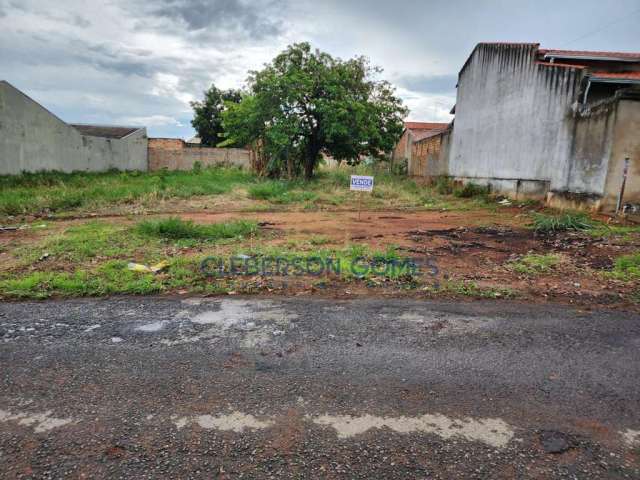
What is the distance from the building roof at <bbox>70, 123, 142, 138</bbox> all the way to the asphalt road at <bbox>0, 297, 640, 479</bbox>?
25.9 m

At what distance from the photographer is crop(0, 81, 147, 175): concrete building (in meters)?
14.4

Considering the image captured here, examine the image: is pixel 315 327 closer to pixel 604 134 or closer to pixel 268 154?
pixel 604 134

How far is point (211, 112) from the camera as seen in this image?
110 ft

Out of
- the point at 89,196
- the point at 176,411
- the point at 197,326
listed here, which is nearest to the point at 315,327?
the point at 197,326

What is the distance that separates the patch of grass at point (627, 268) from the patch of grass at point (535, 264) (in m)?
0.67

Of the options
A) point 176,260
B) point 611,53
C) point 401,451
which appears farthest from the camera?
point 611,53

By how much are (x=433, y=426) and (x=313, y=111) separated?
1691 centimetres

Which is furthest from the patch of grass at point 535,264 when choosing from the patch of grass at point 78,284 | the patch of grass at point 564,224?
the patch of grass at point 78,284

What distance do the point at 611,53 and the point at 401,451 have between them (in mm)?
16362

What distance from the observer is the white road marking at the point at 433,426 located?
1.92 m

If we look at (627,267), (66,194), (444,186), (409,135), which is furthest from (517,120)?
(409,135)

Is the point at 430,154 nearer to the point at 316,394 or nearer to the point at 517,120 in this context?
the point at 517,120

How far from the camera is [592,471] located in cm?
171

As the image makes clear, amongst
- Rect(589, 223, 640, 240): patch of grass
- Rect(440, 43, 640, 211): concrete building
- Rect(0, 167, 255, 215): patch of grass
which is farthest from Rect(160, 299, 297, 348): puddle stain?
Rect(440, 43, 640, 211): concrete building
